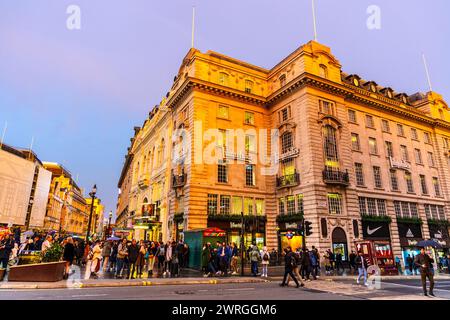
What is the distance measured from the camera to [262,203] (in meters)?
33.2

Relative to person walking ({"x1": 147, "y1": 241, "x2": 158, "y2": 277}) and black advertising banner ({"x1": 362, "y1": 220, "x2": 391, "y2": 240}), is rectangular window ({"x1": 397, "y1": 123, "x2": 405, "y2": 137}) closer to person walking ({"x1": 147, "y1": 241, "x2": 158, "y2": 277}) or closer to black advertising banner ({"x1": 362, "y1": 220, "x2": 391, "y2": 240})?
black advertising banner ({"x1": 362, "y1": 220, "x2": 391, "y2": 240})

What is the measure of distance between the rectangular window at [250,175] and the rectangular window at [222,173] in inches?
105

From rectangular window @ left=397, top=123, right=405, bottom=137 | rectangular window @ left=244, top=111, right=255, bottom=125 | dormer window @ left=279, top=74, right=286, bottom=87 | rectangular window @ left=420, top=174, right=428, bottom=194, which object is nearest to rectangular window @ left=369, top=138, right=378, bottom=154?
rectangular window @ left=397, top=123, right=405, bottom=137

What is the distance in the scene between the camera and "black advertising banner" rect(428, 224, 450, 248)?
119 feet

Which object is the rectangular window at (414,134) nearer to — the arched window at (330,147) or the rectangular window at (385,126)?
the rectangular window at (385,126)

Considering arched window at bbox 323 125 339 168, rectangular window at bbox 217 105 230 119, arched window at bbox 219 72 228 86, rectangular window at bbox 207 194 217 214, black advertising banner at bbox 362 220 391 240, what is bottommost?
black advertising banner at bbox 362 220 391 240

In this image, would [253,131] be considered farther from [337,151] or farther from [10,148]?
[10,148]

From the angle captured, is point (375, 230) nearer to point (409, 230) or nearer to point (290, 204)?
point (409, 230)

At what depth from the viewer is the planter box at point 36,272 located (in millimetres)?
13695

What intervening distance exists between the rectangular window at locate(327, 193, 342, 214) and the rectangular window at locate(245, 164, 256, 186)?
27.4ft

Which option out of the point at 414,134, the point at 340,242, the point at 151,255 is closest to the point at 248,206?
the point at 340,242

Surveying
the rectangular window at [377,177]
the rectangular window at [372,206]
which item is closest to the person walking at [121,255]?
the rectangular window at [372,206]
